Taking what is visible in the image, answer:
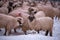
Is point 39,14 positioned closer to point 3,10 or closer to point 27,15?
point 27,15

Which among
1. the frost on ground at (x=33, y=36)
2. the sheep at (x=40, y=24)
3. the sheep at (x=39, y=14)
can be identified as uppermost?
the sheep at (x=39, y=14)

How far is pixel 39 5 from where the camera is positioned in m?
1.90

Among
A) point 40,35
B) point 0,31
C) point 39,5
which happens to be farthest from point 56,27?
point 0,31

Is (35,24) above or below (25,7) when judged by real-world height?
below

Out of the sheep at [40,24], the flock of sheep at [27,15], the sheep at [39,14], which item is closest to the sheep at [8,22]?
the flock of sheep at [27,15]

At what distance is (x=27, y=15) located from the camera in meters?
1.84

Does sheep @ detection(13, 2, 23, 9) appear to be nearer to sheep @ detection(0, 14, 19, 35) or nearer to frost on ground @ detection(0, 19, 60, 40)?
sheep @ detection(0, 14, 19, 35)

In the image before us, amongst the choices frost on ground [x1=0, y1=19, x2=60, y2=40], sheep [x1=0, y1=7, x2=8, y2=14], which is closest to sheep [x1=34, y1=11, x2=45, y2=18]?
frost on ground [x1=0, y1=19, x2=60, y2=40]

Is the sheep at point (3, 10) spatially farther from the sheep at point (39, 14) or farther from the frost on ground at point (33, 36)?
the sheep at point (39, 14)

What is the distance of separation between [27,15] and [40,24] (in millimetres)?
198

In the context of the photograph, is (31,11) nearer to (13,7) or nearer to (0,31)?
(13,7)

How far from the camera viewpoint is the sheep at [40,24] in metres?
1.85

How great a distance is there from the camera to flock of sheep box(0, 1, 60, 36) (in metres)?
1.84

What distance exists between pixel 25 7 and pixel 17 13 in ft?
0.42
